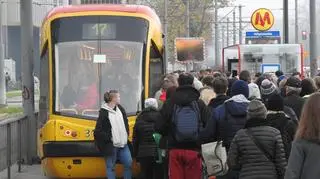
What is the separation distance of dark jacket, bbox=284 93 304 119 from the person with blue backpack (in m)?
1.11

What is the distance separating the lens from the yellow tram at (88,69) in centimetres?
1181

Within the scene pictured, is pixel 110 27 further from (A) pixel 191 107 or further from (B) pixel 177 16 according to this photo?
(B) pixel 177 16

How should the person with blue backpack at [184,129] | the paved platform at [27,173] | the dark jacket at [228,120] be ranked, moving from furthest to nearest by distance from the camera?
the paved platform at [27,173] → the person with blue backpack at [184,129] → the dark jacket at [228,120]

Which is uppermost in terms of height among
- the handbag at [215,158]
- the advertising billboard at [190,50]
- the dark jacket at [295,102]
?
the advertising billboard at [190,50]

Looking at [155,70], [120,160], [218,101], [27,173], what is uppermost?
[155,70]

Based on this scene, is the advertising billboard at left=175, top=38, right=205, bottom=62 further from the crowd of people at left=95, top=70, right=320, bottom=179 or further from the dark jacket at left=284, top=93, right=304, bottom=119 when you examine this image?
the dark jacket at left=284, top=93, right=304, bottom=119

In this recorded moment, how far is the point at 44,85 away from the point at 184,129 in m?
4.23

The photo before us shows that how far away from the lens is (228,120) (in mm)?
8242

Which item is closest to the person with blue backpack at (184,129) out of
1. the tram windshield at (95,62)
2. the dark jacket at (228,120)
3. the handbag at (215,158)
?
the handbag at (215,158)

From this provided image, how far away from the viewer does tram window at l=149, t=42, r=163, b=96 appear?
12.4 metres

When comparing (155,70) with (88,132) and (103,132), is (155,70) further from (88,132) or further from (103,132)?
(103,132)

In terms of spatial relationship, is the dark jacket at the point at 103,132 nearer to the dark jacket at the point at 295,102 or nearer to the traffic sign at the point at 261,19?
the dark jacket at the point at 295,102

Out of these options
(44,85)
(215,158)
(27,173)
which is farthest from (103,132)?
(27,173)

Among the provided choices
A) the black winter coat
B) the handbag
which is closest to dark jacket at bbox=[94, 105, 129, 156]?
the handbag
